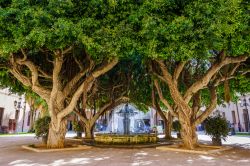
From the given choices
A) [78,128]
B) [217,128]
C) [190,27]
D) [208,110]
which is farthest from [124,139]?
[190,27]

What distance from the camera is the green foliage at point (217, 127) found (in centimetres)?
Answer: 1505

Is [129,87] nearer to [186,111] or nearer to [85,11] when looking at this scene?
[186,111]

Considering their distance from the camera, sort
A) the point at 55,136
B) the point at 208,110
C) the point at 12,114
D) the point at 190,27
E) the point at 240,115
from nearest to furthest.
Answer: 1. the point at 190,27
2. the point at 55,136
3. the point at 208,110
4. the point at 12,114
5. the point at 240,115

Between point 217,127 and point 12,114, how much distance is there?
30.2 m

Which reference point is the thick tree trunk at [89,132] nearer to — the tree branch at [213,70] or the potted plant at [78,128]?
the potted plant at [78,128]

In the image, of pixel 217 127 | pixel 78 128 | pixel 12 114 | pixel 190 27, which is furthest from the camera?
pixel 12 114

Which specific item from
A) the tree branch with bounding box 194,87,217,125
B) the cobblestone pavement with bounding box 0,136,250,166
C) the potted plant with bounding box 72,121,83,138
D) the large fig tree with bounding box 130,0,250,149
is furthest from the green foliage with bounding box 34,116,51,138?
the potted plant with bounding box 72,121,83,138

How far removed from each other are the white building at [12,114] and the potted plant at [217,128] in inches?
1030

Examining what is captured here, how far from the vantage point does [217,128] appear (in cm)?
1509

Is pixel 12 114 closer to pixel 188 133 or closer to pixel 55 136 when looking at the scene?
pixel 55 136

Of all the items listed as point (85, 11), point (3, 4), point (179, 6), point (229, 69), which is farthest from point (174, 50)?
point (3, 4)

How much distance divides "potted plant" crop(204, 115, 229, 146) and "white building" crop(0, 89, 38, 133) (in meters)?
26.2

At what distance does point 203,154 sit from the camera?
1149cm

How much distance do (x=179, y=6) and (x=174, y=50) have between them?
2.06 metres
